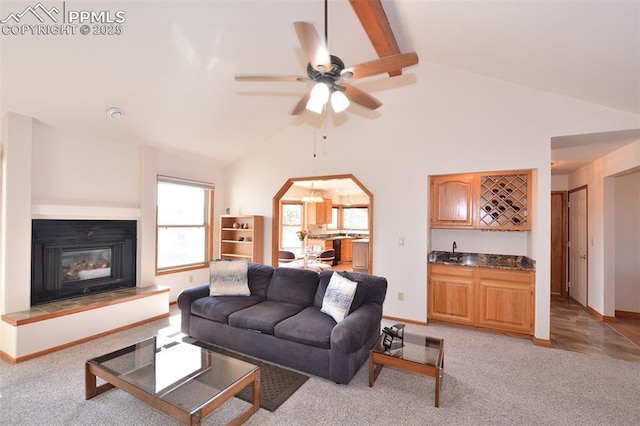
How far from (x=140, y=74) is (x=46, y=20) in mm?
842

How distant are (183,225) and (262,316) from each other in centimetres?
309

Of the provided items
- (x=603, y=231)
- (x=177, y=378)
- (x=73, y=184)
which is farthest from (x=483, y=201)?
(x=73, y=184)

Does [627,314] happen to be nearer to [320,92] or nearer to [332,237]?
[320,92]

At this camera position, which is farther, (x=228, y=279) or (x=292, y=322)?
(x=228, y=279)

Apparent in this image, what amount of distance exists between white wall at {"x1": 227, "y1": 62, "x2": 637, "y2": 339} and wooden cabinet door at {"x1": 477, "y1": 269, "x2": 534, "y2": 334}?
132mm

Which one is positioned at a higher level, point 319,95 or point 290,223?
point 319,95

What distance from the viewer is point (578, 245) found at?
5.56 meters

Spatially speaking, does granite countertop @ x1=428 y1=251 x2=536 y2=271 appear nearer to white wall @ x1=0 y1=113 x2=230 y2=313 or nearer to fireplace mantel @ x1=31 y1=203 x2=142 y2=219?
white wall @ x1=0 y1=113 x2=230 y2=313

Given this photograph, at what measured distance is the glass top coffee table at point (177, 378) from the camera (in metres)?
2.03

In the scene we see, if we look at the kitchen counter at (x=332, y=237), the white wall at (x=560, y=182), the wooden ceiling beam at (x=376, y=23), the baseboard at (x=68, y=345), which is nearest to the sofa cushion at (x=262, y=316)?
the baseboard at (x=68, y=345)

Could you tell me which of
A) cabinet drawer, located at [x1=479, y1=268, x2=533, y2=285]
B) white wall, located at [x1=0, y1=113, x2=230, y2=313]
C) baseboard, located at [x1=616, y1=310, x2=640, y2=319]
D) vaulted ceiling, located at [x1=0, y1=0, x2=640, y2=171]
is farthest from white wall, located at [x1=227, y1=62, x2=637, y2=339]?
white wall, located at [x1=0, y1=113, x2=230, y2=313]

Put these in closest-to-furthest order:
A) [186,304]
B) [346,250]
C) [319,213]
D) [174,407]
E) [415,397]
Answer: [174,407]
[415,397]
[186,304]
[319,213]
[346,250]

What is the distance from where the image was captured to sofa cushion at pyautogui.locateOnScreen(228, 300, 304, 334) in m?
3.22

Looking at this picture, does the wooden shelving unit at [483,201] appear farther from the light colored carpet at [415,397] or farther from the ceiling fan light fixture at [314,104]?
the ceiling fan light fixture at [314,104]
